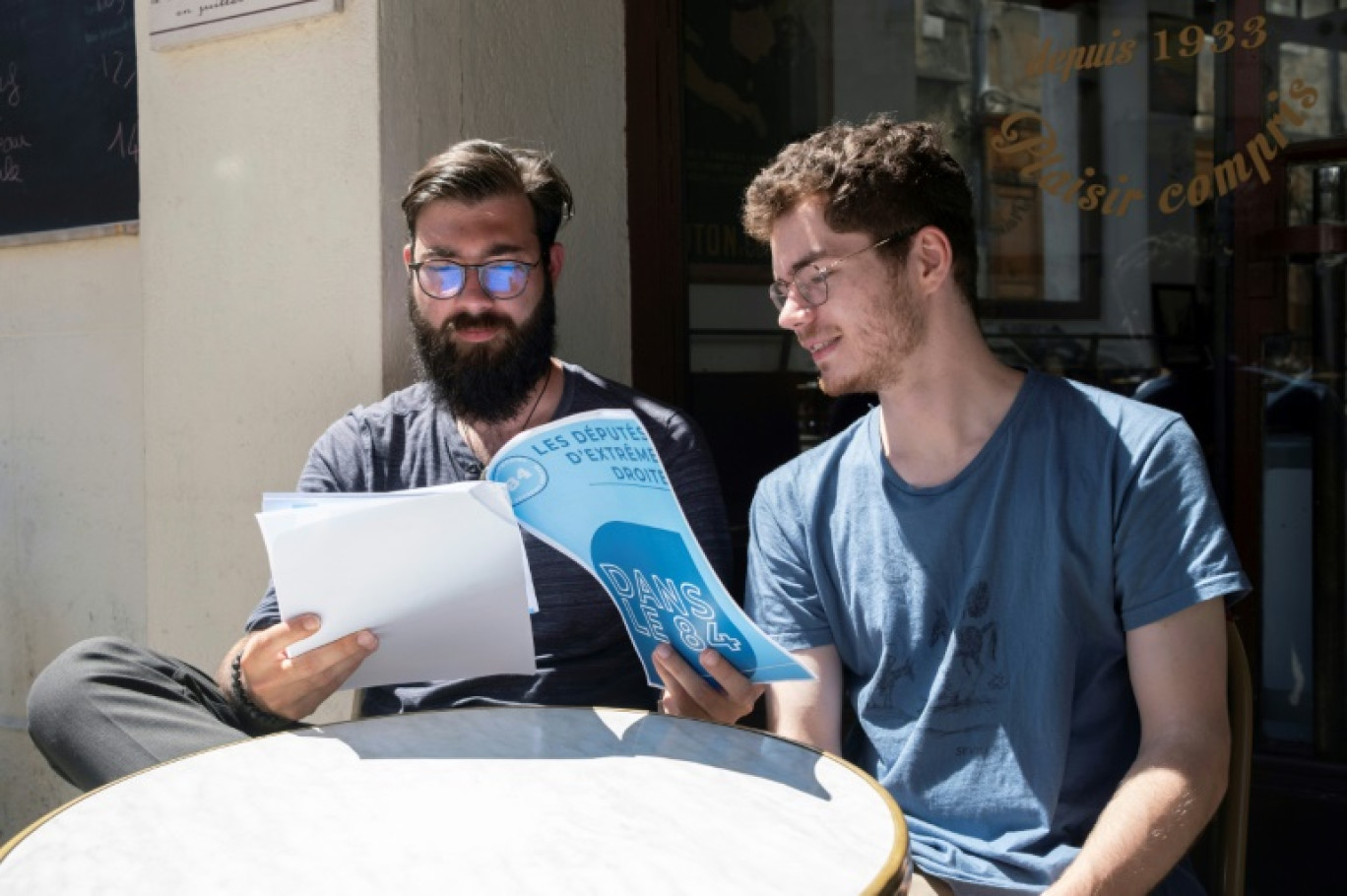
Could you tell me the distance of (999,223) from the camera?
121 inches

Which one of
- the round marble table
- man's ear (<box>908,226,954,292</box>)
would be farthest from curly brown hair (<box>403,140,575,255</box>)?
the round marble table

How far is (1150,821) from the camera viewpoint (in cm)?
159

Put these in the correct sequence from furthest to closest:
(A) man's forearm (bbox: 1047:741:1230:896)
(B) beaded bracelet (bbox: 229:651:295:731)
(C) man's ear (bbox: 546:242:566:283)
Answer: (C) man's ear (bbox: 546:242:566:283) < (B) beaded bracelet (bbox: 229:651:295:731) < (A) man's forearm (bbox: 1047:741:1230:896)

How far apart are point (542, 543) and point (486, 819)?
106cm

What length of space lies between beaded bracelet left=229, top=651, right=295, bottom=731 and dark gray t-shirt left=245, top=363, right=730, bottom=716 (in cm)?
15

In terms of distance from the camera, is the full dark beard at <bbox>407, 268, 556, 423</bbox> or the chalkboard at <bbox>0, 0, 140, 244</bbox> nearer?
the full dark beard at <bbox>407, 268, 556, 423</bbox>

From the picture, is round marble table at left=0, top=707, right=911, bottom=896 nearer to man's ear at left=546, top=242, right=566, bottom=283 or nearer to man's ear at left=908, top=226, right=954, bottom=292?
man's ear at left=908, top=226, right=954, bottom=292

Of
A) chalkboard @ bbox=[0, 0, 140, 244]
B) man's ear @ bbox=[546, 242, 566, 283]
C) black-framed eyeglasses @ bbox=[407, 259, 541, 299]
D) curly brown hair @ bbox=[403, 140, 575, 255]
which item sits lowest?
black-framed eyeglasses @ bbox=[407, 259, 541, 299]

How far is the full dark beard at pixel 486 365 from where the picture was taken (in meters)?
2.53

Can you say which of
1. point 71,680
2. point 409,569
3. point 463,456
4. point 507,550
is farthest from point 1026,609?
point 71,680

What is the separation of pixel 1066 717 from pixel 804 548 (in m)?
0.44

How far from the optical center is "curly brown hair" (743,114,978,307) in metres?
1.89

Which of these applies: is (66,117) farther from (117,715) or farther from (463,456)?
(117,715)

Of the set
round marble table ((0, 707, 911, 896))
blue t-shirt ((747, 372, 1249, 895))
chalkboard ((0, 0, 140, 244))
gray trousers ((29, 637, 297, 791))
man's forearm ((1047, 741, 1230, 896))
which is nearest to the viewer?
round marble table ((0, 707, 911, 896))
